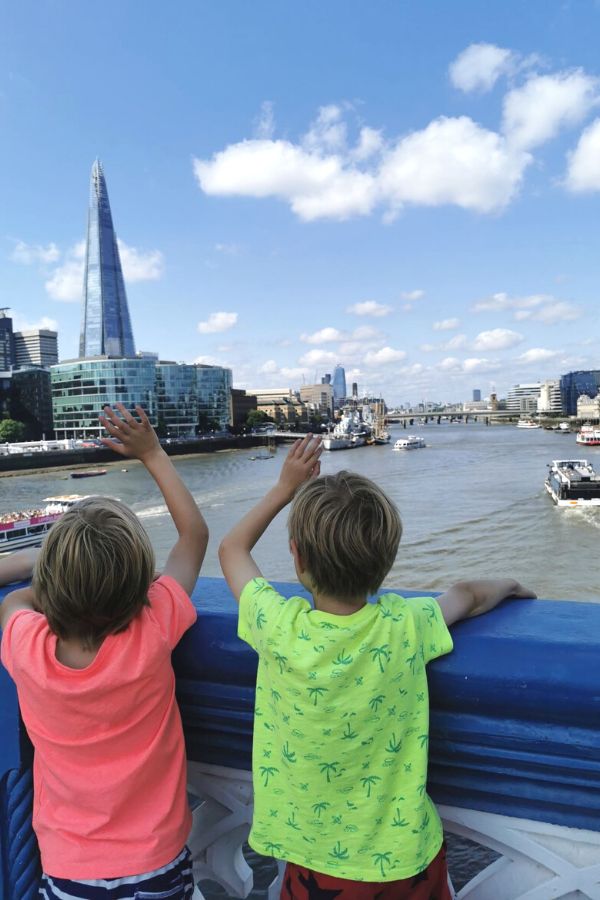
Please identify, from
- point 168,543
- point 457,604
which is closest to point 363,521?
point 457,604

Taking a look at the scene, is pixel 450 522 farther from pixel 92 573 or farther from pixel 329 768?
pixel 92 573

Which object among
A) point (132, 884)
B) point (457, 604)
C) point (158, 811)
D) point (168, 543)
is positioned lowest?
point (168, 543)

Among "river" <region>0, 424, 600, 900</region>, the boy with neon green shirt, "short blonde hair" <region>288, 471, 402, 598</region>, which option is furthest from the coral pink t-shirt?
"river" <region>0, 424, 600, 900</region>

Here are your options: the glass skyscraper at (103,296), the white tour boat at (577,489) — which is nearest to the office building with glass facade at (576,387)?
the glass skyscraper at (103,296)

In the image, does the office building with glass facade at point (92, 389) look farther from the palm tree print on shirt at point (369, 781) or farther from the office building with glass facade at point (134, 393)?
the palm tree print on shirt at point (369, 781)

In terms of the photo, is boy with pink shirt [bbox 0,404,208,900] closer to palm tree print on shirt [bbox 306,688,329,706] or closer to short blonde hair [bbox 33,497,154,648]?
short blonde hair [bbox 33,497,154,648]

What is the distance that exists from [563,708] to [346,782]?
0.39 m

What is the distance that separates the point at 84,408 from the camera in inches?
3445

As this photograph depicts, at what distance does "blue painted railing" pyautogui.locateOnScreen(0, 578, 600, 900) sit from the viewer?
102 cm

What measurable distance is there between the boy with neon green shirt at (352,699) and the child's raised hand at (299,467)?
0.77ft

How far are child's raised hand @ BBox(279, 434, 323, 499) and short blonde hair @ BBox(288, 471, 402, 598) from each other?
0.25 m

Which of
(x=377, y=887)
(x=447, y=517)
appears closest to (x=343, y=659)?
(x=377, y=887)

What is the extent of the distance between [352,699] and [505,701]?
25cm

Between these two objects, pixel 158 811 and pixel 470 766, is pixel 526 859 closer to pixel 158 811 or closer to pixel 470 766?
pixel 470 766
